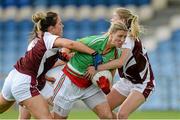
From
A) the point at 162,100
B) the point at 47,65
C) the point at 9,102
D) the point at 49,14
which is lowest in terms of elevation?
the point at 162,100

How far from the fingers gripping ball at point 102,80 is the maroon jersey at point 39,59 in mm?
574

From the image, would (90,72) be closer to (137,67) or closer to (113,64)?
(113,64)

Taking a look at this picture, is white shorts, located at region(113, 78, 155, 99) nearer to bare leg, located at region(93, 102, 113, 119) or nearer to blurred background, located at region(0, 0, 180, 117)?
bare leg, located at region(93, 102, 113, 119)

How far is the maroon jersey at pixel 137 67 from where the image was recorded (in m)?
9.65

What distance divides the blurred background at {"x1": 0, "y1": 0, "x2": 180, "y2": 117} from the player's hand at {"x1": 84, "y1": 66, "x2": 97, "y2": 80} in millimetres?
10065

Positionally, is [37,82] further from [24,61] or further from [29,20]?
[29,20]

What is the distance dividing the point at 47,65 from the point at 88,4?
41.0 feet

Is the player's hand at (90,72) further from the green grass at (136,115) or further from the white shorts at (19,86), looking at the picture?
the green grass at (136,115)

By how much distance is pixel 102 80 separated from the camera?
29.5 feet

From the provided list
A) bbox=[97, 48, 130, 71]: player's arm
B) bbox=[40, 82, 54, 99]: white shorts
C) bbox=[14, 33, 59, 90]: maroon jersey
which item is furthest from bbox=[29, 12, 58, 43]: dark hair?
bbox=[40, 82, 54, 99]: white shorts

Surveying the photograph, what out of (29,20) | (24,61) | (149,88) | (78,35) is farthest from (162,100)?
(24,61)

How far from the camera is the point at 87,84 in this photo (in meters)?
9.20

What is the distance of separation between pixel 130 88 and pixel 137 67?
0.33 metres

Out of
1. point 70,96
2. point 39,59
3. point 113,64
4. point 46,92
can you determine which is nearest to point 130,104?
point 113,64
